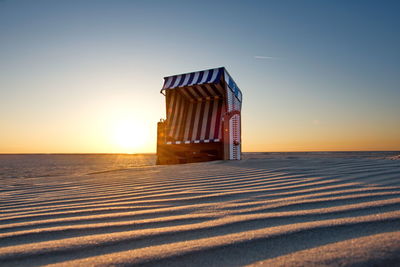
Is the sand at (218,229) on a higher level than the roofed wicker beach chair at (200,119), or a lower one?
lower

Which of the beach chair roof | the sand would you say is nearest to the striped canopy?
the beach chair roof

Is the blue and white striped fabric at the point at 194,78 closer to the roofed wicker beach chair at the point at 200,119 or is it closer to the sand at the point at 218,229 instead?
the roofed wicker beach chair at the point at 200,119

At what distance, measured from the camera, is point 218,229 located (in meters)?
0.95

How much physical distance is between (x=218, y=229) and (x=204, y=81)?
4.75 metres

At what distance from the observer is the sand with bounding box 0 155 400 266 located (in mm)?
721

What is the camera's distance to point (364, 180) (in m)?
1.75

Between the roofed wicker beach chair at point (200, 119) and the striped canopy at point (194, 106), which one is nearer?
the roofed wicker beach chair at point (200, 119)

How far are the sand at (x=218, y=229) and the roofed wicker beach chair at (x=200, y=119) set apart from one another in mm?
4010

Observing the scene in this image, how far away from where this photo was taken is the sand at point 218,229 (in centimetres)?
72

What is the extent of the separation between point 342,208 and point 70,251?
44.3 inches

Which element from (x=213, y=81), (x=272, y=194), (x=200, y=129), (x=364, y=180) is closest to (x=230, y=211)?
(x=272, y=194)

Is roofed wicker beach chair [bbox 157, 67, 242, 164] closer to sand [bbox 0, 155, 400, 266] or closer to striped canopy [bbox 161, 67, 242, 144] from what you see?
striped canopy [bbox 161, 67, 242, 144]

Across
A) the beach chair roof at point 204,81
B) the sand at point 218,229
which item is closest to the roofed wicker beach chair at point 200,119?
the beach chair roof at point 204,81

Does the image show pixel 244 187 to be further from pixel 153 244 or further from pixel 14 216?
pixel 14 216
